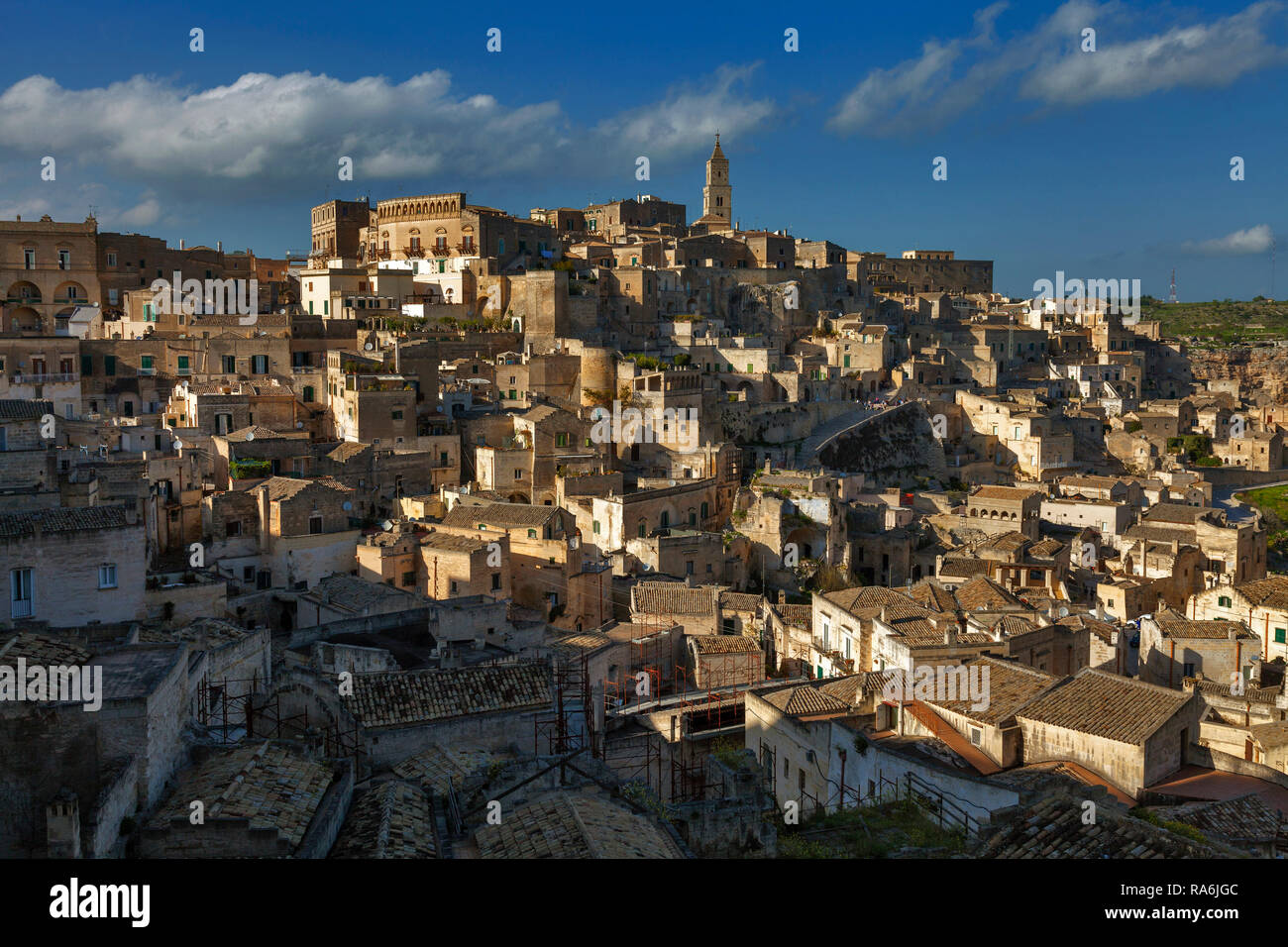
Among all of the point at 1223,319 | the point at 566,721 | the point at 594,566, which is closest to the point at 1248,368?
the point at 1223,319

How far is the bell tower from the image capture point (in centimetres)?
7575

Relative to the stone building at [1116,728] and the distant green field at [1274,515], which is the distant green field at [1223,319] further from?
the stone building at [1116,728]

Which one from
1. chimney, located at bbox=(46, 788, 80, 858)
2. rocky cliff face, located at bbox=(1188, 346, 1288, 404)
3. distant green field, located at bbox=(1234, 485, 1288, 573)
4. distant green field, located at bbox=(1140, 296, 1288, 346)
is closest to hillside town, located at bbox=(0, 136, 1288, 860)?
chimney, located at bbox=(46, 788, 80, 858)

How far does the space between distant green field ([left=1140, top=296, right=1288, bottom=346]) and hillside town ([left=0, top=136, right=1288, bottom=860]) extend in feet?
103

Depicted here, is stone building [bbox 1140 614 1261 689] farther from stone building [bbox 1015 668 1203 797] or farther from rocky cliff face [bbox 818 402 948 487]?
rocky cliff face [bbox 818 402 948 487]

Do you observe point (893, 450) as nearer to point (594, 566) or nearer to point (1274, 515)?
point (1274, 515)

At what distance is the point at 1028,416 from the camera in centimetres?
4478

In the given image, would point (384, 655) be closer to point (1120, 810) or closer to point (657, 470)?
point (1120, 810)

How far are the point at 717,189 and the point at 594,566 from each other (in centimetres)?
5347

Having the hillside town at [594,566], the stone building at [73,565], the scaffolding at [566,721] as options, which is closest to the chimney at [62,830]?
the hillside town at [594,566]

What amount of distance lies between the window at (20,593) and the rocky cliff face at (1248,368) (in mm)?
64967

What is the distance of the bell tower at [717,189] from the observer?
75.8m

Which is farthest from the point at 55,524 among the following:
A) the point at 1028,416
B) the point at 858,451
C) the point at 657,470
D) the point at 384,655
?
the point at 1028,416
